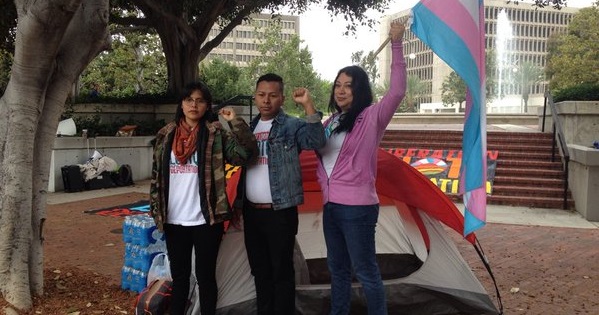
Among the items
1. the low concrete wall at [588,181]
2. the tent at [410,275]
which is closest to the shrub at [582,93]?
the low concrete wall at [588,181]

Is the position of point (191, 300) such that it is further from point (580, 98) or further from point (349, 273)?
point (580, 98)

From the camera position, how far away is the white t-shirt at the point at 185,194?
3201 mm

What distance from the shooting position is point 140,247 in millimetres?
4371

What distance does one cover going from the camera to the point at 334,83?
3.21 metres

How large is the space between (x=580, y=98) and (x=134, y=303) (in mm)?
10628

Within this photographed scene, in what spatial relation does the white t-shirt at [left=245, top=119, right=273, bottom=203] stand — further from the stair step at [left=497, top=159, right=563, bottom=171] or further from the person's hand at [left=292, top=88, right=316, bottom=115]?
the stair step at [left=497, top=159, right=563, bottom=171]

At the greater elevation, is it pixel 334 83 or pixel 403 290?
pixel 334 83

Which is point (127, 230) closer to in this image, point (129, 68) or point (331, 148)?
point (331, 148)

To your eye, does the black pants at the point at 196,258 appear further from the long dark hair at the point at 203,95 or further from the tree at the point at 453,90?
the tree at the point at 453,90

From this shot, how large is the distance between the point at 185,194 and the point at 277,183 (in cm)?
57

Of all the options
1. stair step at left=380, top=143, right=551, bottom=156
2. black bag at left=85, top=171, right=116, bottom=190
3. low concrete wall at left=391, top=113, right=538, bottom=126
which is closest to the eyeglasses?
black bag at left=85, top=171, right=116, bottom=190

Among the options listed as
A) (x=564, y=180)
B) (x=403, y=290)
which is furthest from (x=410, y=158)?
(x=403, y=290)

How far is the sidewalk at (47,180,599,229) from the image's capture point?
826 centimetres

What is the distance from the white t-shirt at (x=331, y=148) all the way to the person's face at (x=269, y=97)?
0.35 m
